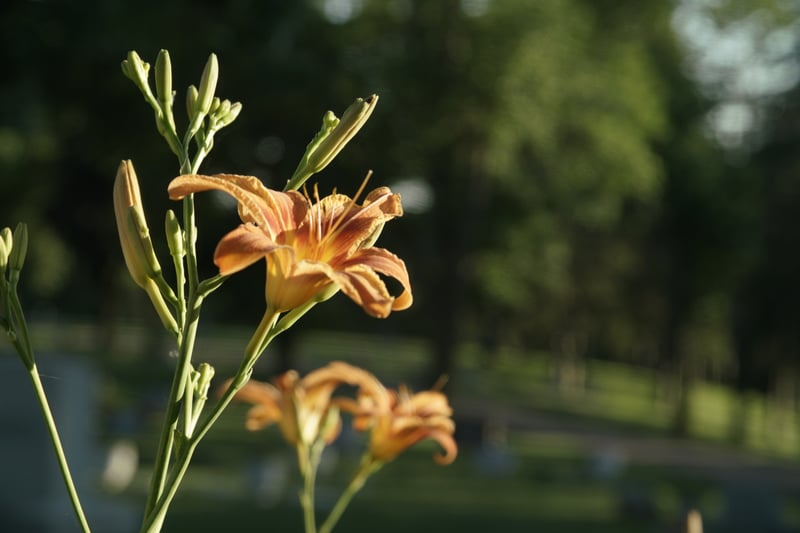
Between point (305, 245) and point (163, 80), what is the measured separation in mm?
223

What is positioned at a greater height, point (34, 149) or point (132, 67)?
point (34, 149)

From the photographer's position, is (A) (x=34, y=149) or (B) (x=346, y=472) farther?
(A) (x=34, y=149)

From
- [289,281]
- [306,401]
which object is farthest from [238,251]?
[306,401]

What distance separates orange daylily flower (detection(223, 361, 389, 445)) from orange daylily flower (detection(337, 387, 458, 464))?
0.14ft

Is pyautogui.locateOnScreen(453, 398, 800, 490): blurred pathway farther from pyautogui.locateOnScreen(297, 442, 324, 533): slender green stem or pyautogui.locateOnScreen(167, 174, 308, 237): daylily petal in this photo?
pyautogui.locateOnScreen(167, 174, 308, 237): daylily petal

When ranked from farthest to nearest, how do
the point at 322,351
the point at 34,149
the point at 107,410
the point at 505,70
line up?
the point at 322,351, the point at 34,149, the point at 107,410, the point at 505,70

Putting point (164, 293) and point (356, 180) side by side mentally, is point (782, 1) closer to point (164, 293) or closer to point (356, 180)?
point (356, 180)

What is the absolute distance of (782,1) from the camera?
2395 centimetres

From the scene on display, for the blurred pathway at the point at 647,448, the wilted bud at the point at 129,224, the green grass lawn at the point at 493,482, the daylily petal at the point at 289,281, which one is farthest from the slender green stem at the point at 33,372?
the blurred pathway at the point at 647,448

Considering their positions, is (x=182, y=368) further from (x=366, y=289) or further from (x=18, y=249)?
(x=18, y=249)

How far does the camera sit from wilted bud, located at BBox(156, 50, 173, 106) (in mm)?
1114

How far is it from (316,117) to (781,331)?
11.8 metres

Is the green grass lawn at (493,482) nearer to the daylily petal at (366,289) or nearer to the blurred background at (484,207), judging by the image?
the blurred background at (484,207)

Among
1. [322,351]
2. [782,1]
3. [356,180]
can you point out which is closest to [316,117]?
[356,180]
